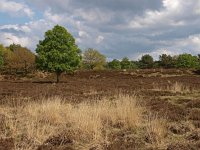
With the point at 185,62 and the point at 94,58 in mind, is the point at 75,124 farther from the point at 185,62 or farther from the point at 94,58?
the point at 185,62

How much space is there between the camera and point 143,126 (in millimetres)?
12188

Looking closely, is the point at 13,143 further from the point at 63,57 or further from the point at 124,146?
the point at 63,57

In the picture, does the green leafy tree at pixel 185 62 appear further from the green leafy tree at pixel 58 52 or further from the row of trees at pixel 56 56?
the green leafy tree at pixel 58 52

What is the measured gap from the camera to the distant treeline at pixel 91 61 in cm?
9406

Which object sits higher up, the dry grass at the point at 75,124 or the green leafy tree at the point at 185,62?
the green leafy tree at the point at 185,62

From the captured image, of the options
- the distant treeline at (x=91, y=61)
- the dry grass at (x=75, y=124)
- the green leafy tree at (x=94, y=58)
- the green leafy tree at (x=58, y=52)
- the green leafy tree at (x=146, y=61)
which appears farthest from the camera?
the green leafy tree at (x=146, y=61)

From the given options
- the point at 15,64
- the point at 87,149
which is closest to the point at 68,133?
the point at 87,149

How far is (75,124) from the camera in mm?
11977

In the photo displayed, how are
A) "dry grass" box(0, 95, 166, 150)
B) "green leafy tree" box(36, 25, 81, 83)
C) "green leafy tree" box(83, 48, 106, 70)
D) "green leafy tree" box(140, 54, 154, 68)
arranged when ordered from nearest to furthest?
"dry grass" box(0, 95, 166, 150)
"green leafy tree" box(36, 25, 81, 83)
"green leafy tree" box(83, 48, 106, 70)
"green leafy tree" box(140, 54, 154, 68)

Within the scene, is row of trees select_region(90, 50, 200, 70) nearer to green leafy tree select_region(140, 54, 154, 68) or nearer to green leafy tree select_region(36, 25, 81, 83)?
green leafy tree select_region(140, 54, 154, 68)

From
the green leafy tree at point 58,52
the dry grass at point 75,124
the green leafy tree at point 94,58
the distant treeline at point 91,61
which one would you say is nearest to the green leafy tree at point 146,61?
the distant treeline at point 91,61

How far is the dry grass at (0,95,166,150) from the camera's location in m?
10.4

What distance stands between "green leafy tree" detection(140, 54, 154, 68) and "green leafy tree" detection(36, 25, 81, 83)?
9672 centimetres

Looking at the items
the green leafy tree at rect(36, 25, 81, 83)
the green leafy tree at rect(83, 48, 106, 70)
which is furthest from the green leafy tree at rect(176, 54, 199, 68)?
the green leafy tree at rect(36, 25, 81, 83)
